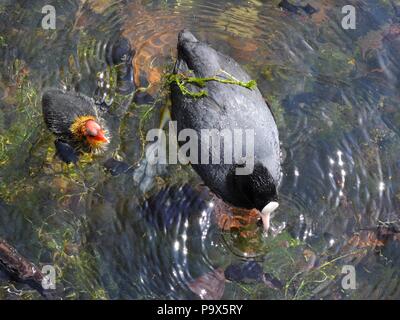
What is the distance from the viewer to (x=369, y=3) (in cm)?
773

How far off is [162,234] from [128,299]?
695 mm

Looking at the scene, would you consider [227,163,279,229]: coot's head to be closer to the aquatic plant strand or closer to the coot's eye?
the aquatic plant strand

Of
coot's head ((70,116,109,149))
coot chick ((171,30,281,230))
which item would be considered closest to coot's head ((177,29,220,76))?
coot chick ((171,30,281,230))

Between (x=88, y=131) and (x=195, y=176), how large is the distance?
3.76ft

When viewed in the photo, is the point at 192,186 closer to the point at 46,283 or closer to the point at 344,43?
the point at 46,283

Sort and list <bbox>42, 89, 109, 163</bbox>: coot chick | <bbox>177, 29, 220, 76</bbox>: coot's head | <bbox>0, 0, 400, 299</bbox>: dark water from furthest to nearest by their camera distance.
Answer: <bbox>42, 89, 109, 163</bbox>: coot chick
<bbox>177, 29, 220, 76</bbox>: coot's head
<bbox>0, 0, 400, 299</bbox>: dark water

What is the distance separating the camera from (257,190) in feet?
17.4

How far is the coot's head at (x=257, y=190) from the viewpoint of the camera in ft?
17.2

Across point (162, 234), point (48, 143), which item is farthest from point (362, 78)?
point (48, 143)

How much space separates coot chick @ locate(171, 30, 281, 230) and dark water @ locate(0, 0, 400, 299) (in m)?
0.46

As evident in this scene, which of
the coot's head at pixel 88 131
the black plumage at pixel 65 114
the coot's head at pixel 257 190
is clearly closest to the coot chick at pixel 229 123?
the coot's head at pixel 257 190

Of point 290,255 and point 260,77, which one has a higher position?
point 260,77

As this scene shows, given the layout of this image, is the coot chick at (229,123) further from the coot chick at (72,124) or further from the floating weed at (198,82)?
the coot chick at (72,124)

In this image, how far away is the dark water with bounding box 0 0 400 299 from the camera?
5.76m
